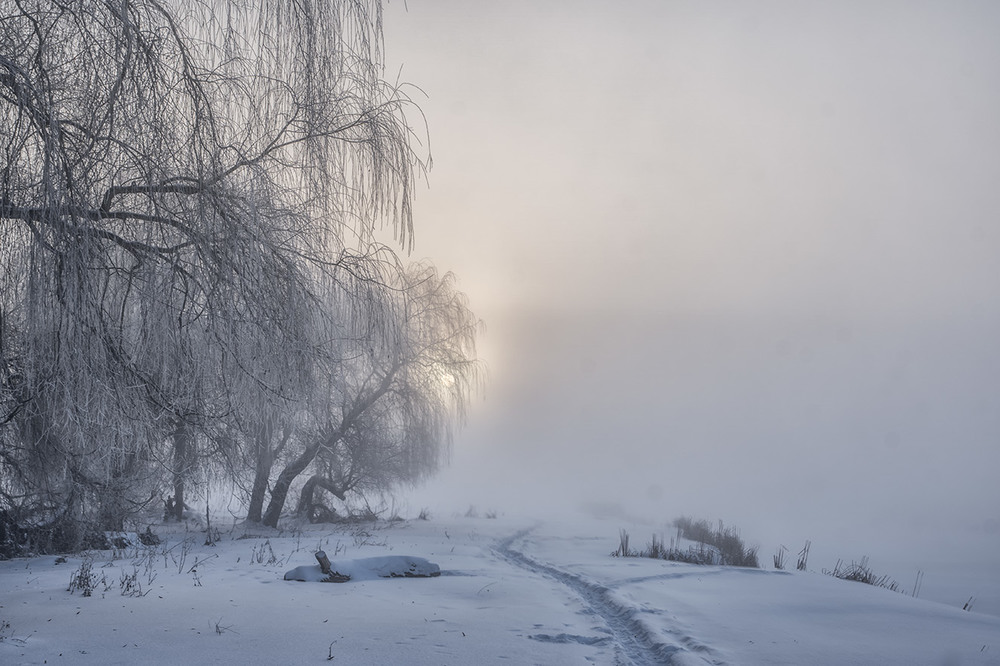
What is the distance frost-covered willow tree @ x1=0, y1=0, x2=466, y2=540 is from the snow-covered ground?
1328 millimetres

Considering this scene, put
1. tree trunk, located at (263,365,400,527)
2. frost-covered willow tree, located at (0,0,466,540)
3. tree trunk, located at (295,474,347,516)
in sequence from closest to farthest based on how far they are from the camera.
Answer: frost-covered willow tree, located at (0,0,466,540), tree trunk, located at (263,365,400,527), tree trunk, located at (295,474,347,516)

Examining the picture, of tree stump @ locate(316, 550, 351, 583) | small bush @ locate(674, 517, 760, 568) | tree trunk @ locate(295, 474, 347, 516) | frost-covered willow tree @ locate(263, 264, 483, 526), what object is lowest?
small bush @ locate(674, 517, 760, 568)

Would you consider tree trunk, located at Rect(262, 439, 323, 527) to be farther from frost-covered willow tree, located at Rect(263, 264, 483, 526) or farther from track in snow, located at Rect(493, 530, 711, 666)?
track in snow, located at Rect(493, 530, 711, 666)

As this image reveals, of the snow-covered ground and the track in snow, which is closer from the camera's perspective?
the snow-covered ground

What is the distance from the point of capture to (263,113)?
4.05 m

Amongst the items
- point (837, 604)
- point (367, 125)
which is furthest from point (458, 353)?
point (367, 125)

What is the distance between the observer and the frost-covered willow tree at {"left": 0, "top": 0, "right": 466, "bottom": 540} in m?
2.97

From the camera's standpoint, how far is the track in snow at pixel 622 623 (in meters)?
4.30

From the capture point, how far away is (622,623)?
17.3 ft

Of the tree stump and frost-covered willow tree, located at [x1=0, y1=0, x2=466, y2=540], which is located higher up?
frost-covered willow tree, located at [x1=0, y1=0, x2=466, y2=540]

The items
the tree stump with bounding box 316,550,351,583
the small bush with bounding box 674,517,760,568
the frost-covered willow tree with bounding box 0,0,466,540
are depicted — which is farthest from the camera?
the small bush with bounding box 674,517,760,568

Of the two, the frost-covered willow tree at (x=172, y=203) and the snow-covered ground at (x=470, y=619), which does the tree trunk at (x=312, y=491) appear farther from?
the frost-covered willow tree at (x=172, y=203)

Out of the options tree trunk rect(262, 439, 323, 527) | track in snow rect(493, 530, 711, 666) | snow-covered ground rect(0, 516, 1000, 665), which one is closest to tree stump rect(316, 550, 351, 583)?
snow-covered ground rect(0, 516, 1000, 665)

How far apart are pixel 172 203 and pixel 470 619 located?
3566 mm
